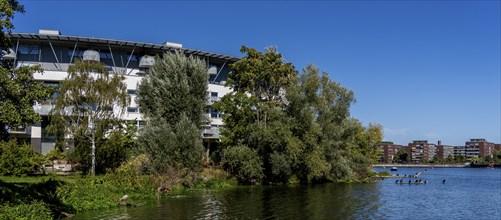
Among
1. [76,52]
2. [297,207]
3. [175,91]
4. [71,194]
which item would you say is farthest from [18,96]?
[76,52]

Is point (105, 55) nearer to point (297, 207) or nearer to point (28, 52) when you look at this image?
point (28, 52)

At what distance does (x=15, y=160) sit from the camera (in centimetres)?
4028

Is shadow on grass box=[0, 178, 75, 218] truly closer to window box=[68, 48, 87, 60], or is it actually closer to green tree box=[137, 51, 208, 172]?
green tree box=[137, 51, 208, 172]

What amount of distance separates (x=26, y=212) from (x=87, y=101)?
21.8 m

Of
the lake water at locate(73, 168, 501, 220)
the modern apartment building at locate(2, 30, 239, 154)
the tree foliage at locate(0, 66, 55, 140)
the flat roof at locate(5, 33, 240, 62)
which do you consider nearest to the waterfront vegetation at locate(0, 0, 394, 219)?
the lake water at locate(73, 168, 501, 220)

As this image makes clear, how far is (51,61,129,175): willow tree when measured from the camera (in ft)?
143

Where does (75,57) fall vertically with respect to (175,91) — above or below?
above

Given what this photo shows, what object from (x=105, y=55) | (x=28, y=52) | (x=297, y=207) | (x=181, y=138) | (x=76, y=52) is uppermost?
(x=76, y=52)

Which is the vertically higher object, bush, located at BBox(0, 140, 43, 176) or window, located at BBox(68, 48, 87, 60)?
window, located at BBox(68, 48, 87, 60)

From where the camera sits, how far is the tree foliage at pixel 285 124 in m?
Result: 54.9

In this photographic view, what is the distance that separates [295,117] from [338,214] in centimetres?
2695

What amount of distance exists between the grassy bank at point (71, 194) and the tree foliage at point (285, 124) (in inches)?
490

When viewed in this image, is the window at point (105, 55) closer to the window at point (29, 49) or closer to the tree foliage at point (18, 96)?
the window at point (29, 49)

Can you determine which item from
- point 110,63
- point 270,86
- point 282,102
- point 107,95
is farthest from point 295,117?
point 110,63
